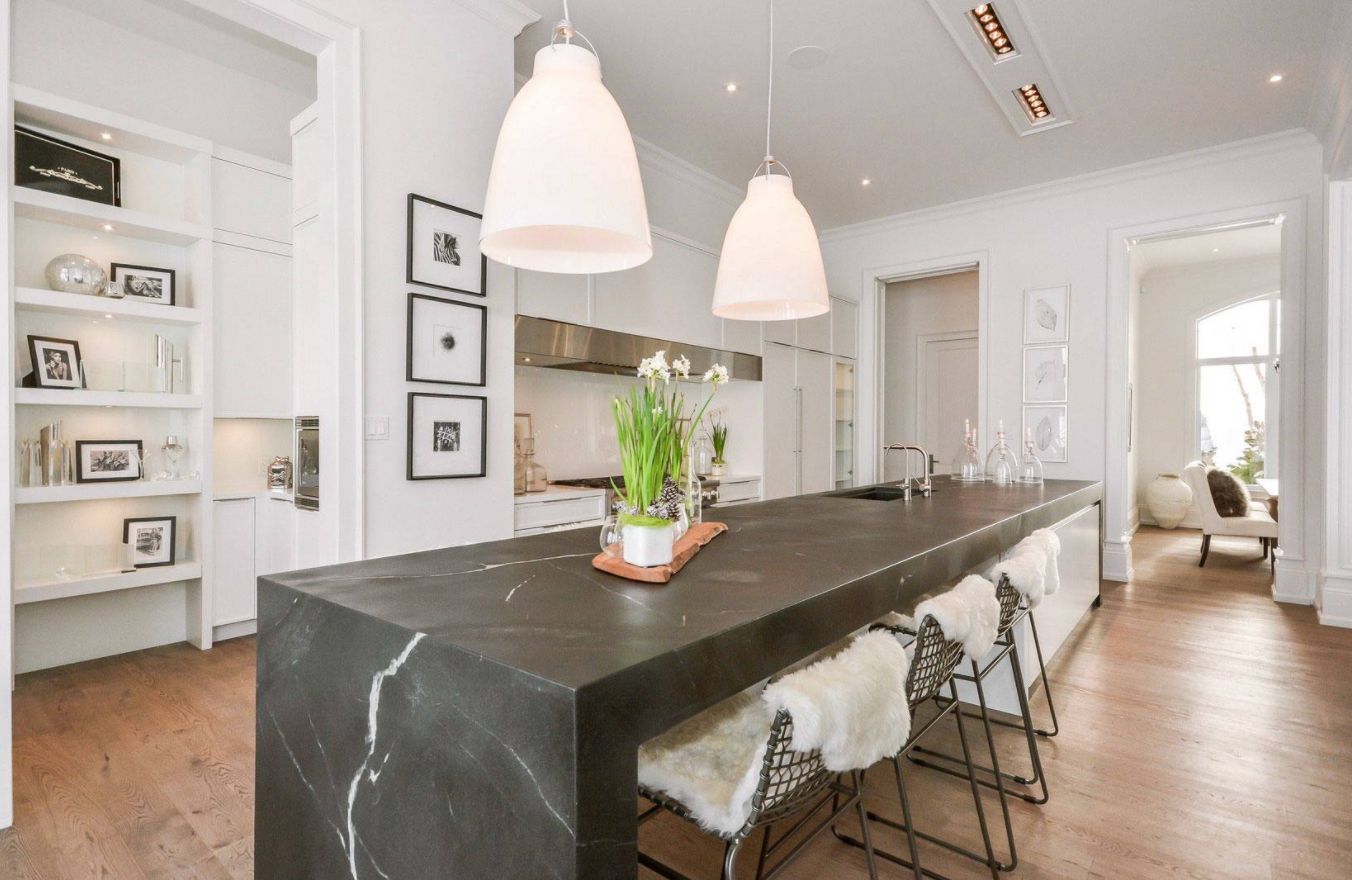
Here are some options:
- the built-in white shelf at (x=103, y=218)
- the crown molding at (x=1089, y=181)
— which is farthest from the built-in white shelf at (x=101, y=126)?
the crown molding at (x=1089, y=181)

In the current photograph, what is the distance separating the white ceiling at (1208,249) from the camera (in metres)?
6.78

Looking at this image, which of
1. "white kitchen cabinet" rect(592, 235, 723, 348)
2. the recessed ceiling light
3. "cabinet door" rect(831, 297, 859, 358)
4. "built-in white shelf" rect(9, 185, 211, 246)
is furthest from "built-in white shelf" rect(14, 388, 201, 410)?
"cabinet door" rect(831, 297, 859, 358)

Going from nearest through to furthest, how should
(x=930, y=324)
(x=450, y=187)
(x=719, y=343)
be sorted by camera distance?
(x=450, y=187)
(x=719, y=343)
(x=930, y=324)

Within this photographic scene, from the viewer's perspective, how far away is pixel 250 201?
3783 millimetres

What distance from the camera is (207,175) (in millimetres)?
3562

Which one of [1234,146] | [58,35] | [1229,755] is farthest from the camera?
[1234,146]

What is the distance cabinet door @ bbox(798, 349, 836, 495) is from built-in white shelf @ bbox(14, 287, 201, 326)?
13.7 feet

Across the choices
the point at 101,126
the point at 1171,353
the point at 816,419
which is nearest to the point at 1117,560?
the point at 816,419

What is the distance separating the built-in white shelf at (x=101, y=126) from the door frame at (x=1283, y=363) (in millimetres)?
6000

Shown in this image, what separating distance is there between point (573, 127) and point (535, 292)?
2.14 meters

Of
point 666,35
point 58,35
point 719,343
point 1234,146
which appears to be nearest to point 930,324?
point 1234,146

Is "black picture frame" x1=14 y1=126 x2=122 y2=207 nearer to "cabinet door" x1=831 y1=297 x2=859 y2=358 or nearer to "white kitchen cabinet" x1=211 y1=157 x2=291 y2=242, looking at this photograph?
"white kitchen cabinet" x1=211 y1=157 x2=291 y2=242

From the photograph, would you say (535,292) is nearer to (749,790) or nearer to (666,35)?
(666,35)

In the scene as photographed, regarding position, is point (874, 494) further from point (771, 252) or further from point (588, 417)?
point (588, 417)
